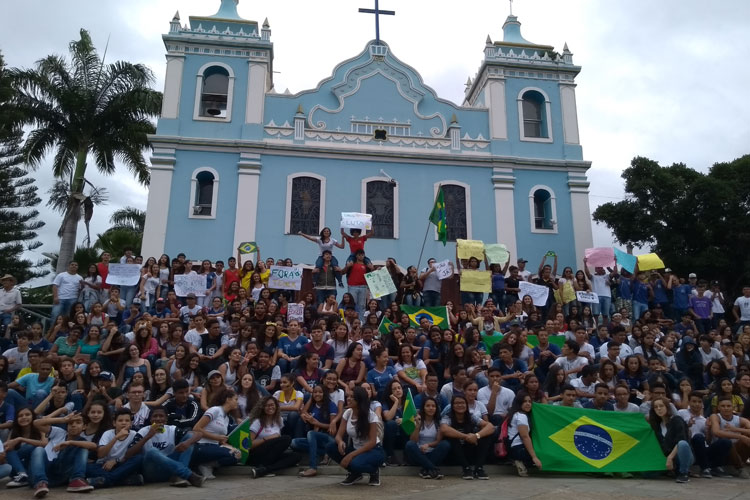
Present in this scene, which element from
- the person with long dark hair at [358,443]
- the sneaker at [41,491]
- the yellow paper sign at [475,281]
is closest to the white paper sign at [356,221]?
the yellow paper sign at [475,281]

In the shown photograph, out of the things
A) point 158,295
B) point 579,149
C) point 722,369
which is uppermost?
point 579,149

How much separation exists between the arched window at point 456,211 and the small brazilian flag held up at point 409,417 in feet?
39.9

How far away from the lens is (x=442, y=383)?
999cm

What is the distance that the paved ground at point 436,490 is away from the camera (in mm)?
6355

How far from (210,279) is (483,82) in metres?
13.3

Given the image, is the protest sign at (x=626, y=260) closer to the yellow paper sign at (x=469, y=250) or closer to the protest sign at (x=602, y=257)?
the protest sign at (x=602, y=257)

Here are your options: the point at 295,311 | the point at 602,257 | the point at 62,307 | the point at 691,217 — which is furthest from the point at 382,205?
the point at 691,217

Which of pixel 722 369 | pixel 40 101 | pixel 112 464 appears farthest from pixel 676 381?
pixel 40 101

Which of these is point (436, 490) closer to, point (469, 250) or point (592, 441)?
point (592, 441)

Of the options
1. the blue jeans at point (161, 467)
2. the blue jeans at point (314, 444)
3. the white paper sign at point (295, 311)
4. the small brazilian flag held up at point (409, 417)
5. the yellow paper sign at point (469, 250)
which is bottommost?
the blue jeans at point (161, 467)

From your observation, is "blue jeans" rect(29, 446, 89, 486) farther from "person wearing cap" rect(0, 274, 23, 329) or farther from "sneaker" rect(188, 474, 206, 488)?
"person wearing cap" rect(0, 274, 23, 329)

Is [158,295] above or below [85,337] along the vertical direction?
above

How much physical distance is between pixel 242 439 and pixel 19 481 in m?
2.42

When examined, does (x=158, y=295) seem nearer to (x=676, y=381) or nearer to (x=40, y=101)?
(x=676, y=381)
